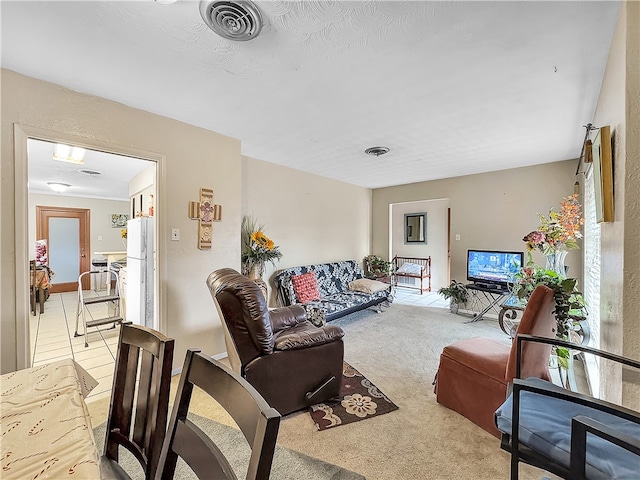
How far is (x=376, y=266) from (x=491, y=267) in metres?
2.06

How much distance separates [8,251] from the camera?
1.82 metres

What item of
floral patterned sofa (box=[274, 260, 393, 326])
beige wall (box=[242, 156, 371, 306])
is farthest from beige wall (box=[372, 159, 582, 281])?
floral patterned sofa (box=[274, 260, 393, 326])

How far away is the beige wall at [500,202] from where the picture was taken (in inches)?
156

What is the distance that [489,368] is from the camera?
189 centimetres

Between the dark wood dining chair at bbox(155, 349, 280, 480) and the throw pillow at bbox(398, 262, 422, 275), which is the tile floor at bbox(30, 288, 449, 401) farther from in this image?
the dark wood dining chair at bbox(155, 349, 280, 480)

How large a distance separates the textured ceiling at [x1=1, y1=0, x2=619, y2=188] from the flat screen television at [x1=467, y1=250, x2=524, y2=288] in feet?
6.14

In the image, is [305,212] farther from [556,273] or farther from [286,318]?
[556,273]

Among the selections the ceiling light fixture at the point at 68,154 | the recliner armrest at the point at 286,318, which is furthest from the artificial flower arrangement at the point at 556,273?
the ceiling light fixture at the point at 68,154

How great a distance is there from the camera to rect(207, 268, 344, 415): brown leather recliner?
6.06 ft

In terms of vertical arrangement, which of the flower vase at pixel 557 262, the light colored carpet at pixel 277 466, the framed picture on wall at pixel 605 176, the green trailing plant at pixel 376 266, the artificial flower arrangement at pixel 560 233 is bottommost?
the light colored carpet at pixel 277 466

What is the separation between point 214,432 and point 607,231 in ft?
8.97

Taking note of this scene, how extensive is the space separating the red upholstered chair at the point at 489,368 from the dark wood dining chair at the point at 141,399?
185cm

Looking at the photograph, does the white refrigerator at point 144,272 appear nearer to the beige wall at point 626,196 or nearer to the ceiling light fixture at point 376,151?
the ceiling light fixture at point 376,151

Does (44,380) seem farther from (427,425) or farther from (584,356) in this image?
(584,356)
